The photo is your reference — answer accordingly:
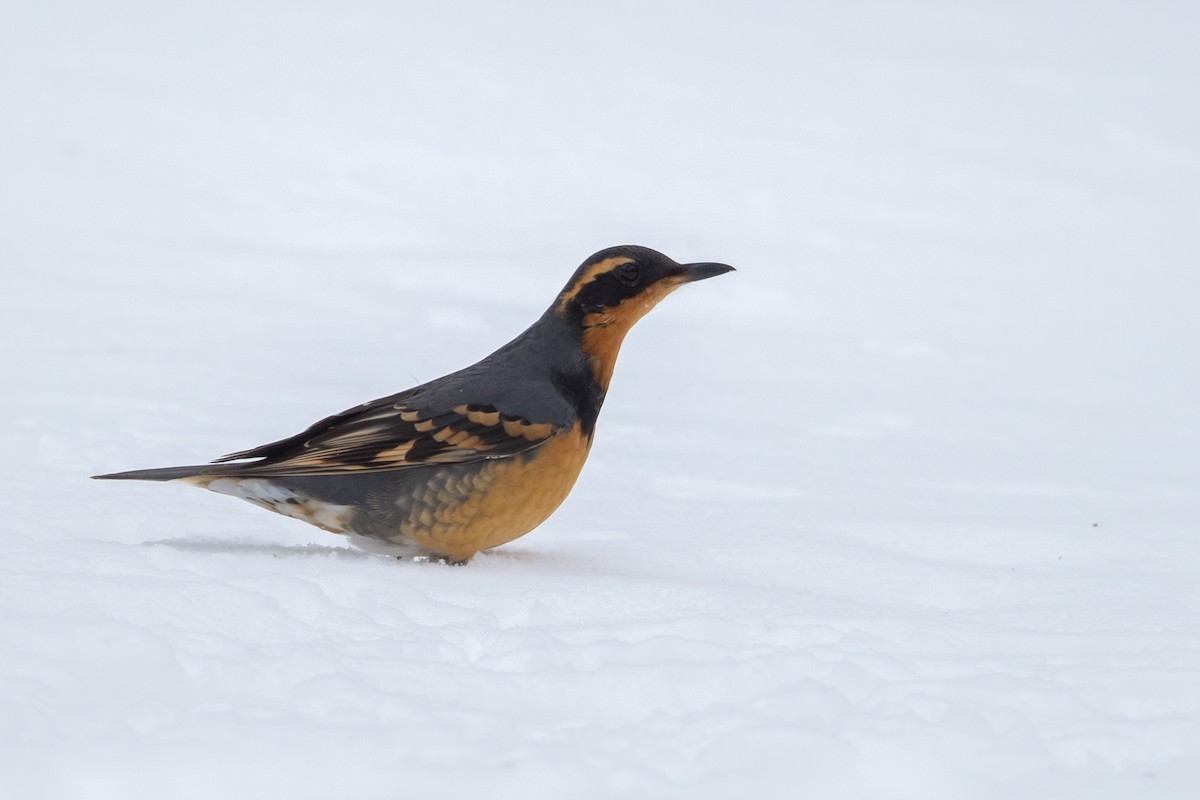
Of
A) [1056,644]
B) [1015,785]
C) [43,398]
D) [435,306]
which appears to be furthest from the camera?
[435,306]

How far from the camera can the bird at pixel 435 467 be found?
5203 mm

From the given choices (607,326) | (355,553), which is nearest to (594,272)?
(607,326)

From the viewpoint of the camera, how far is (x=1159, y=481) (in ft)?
27.3

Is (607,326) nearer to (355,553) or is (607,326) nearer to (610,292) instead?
(610,292)

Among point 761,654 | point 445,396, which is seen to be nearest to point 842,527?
point 445,396

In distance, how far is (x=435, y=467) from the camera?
5230 mm

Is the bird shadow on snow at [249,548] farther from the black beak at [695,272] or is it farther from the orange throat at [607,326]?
the black beak at [695,272]

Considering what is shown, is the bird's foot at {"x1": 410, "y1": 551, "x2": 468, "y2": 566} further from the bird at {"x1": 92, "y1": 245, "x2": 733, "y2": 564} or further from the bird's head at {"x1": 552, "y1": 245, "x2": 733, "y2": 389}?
the bird's head at {"x1": 552, "y1": 245, "x2": 733, "y2": 389}

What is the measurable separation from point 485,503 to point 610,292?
3.50 feet

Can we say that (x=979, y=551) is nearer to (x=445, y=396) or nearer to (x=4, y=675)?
(x=445, y=396)

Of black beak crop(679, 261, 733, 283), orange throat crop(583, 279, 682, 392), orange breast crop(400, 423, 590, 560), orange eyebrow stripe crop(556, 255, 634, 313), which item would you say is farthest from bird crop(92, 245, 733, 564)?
black beak crop(679, 261, 733, 283)

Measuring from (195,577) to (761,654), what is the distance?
1809 mm

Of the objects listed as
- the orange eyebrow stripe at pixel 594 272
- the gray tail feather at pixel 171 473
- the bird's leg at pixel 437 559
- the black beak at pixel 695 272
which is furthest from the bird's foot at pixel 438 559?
the black beak at pixel 695 272

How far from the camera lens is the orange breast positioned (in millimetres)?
5188
